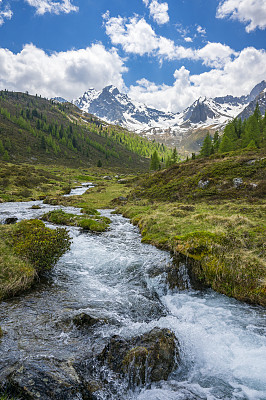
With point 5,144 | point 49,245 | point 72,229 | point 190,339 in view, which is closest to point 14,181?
point 72,229

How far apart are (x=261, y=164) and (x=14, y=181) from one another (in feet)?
204

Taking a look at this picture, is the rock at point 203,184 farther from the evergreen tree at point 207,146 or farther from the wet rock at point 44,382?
the evergreen tree at point 207,146

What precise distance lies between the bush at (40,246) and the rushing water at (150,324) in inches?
48.0

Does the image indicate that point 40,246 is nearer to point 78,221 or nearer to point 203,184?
point 78,221

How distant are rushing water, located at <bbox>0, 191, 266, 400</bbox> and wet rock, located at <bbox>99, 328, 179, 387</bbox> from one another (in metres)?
0.28

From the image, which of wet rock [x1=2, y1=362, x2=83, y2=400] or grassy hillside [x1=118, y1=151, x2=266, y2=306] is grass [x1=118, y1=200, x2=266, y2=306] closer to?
grassy hillside [x1=118, y1=151, x2=266, y2=306]

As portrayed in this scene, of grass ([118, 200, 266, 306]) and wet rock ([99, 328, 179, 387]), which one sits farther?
grass ([118, 200, 266, 306])

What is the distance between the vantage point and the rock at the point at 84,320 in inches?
315

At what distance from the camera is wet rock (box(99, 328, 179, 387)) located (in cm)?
605

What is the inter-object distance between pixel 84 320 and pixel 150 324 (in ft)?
9.03

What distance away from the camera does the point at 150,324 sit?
8508 mm

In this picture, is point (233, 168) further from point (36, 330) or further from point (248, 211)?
point (36, 330)

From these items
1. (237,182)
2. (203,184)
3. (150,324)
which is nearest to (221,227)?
(150,324)

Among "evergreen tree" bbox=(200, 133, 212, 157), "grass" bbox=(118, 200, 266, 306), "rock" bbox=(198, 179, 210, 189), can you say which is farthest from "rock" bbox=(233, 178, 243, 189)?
"evergreen tree" bbox=(200, 133, 212, 157)
